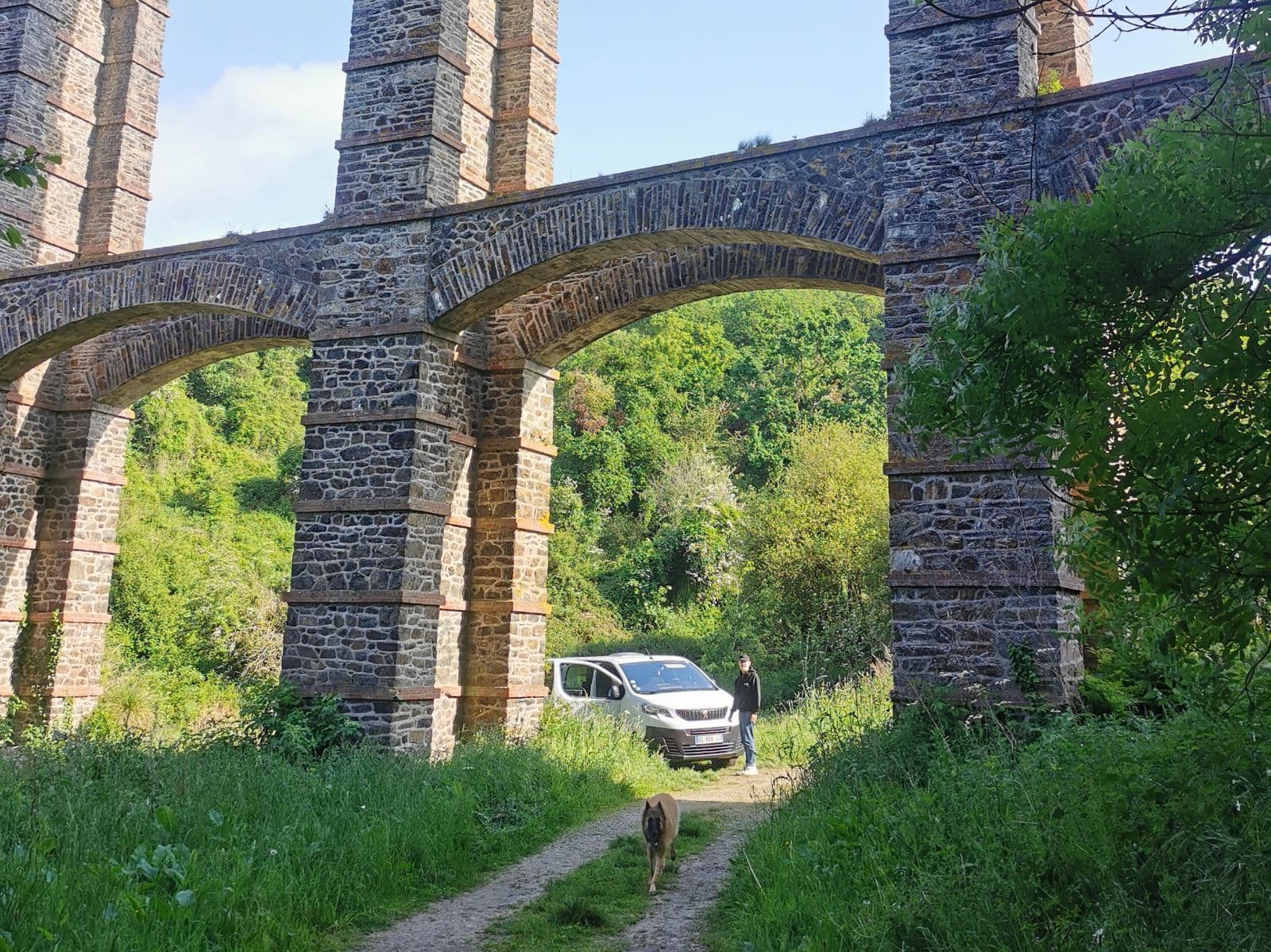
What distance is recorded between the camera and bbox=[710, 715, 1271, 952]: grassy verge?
416 cm

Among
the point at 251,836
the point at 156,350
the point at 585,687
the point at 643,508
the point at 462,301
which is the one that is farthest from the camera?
the point at 643,508

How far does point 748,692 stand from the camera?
Answer: 12664mm

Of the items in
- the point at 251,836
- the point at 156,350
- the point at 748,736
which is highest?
the point at 156,350

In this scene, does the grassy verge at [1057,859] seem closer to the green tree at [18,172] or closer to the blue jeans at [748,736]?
the green tree at [18,172]

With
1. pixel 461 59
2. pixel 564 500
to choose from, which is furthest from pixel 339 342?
pixel 564 500

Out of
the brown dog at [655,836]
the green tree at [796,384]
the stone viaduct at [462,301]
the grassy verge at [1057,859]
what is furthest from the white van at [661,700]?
the green tree at [796,384]

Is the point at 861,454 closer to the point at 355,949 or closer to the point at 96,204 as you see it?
the point at 96,204

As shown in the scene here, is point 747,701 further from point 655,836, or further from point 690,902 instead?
point 690,902

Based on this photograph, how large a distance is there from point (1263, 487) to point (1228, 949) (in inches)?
63.1

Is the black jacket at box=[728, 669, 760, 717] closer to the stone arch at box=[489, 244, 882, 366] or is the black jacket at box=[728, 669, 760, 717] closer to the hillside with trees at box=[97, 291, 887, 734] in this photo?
the stone arch at box=[489, 244, 882, 366]

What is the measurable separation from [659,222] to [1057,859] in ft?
24.3

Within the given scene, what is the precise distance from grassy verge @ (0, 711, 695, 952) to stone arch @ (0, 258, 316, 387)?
207 inches

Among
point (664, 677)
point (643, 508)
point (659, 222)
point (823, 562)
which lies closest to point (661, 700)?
point (664, 677)

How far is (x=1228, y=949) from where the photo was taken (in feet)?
12.4
